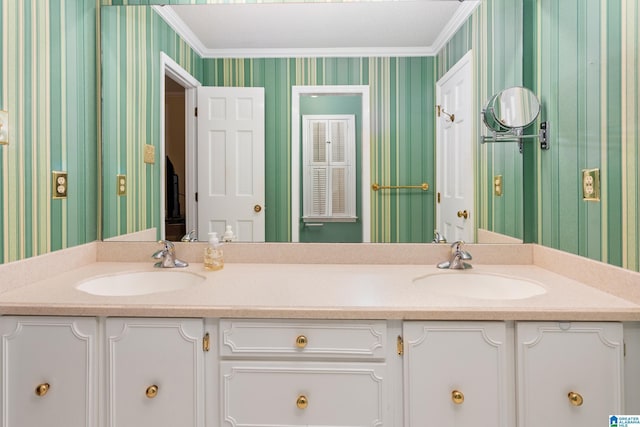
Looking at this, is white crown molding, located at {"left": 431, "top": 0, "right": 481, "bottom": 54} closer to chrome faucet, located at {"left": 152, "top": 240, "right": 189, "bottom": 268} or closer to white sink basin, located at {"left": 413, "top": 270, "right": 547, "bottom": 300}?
white sink basin, located at {"left": 413, "top": 270, "right": 547, "bottom": 300}

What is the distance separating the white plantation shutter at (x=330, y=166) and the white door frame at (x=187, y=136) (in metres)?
0.52

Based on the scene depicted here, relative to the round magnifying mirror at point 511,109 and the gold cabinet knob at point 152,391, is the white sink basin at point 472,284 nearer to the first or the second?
the round magnifying mirror at point 511,109

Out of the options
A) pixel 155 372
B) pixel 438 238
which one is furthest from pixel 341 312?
pixel 438 238

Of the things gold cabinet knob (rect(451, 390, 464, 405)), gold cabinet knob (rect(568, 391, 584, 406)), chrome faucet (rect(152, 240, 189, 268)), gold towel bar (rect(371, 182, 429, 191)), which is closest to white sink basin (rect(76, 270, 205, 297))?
chrome faucet (rect(152, 240, 189, 268))

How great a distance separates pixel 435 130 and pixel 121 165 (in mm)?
1436

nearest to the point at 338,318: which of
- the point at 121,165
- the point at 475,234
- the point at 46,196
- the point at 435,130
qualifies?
the point at 475,234

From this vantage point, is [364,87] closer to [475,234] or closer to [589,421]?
[475,234]

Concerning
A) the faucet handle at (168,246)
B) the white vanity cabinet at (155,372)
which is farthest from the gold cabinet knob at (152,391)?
the faucet handle at (168,246)

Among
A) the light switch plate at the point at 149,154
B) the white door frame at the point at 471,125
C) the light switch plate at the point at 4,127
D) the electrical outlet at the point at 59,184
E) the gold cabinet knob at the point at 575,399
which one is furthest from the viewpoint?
the light switch plate at the point at 149,154

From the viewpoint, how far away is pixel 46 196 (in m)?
1.47

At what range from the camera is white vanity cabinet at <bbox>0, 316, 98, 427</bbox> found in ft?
3.81

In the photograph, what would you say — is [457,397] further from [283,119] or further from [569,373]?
[283,119]

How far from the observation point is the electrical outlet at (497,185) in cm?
174

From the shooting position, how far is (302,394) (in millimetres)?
1146
